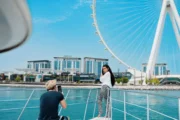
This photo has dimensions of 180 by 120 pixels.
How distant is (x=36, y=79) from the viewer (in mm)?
78875

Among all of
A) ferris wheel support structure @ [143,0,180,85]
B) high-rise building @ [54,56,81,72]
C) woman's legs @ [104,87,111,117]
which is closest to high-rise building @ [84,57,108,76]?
high-rise building @ [54,56,81,72]

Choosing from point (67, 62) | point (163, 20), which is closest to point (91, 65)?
point (67, 62)

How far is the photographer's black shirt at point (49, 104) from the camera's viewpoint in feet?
7.16

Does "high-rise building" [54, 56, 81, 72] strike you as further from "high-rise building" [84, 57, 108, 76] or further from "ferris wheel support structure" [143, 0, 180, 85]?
"ferris wheel support structure" [143, 0, 180, 85]

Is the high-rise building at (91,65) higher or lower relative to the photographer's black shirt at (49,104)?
higher

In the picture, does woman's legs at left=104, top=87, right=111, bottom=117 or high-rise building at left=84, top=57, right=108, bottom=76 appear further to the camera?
high-rise building at left=84, top=57, right=108, bottom=76

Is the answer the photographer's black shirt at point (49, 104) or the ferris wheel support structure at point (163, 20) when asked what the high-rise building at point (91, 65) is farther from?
the photographer's black shirt at point (49, 104)

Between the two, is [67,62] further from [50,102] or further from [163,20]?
[50,102]

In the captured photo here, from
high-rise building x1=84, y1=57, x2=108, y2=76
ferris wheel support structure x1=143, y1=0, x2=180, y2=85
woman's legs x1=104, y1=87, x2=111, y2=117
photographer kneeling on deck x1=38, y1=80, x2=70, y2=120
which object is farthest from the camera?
high-rise building x1=84, y1=57, x2=108, y2=76

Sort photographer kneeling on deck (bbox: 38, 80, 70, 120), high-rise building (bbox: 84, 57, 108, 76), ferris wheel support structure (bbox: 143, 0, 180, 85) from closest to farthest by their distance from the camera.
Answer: photographer kneeling on deck (bbox: 38, 80, 70, 120) → ferris wheel support structure (bbox: 143, 0, 180, 85) → high-rise building (bbox: 84, 57, 108, 76)

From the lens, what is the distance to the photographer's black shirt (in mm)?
2184

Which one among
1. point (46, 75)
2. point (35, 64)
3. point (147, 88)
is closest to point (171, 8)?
point (147, 88)

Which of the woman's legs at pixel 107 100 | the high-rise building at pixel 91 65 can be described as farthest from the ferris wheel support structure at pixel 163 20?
the high-rise building at pixel 91 65

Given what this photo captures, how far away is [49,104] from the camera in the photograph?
2180 millimetres
